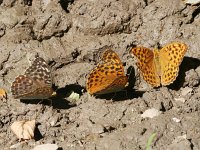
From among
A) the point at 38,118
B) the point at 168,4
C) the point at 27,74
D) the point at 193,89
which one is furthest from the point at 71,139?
the point at 168,4

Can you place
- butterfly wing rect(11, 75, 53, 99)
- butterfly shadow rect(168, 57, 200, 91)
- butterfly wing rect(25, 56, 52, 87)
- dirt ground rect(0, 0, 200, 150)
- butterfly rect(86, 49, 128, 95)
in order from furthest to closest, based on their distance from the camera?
butterfly shadow rect(168, 57, 200, 91) → butterfly wing rect(25, 56, 52, 87) → butterfly rect(86, 49, 128, 95) → butterfly wing rect(11, 75, 53, 99) → dirt ground rect(0, 0, 200, 150)

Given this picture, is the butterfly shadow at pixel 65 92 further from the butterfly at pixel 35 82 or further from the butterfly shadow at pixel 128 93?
the butterfly shadow at pixel 128 93

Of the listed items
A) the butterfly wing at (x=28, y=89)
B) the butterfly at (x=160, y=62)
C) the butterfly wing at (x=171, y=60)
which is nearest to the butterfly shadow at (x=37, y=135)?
the butterfly wing at (x=28, y=89)

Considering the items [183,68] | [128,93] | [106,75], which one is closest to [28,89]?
[106,75]

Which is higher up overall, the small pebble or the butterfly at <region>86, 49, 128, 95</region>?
the butterfly at <region>86, 49, 128, 95</region>

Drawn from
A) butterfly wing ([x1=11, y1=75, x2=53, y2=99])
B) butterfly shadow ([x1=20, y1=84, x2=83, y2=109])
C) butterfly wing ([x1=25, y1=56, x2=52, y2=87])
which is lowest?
butterfly shadow ([x1=20, y1=84, x2=83, y2=109])

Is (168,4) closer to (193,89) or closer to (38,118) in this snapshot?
(193,89)

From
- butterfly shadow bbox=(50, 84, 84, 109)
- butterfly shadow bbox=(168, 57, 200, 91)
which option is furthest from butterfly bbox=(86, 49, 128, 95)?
butterfly shadow bbox=(168, 57, 200, 91)

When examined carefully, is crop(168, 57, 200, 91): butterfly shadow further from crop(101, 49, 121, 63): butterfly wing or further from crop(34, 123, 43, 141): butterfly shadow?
crop(34, 123, 43, 141): butterfly shadow
